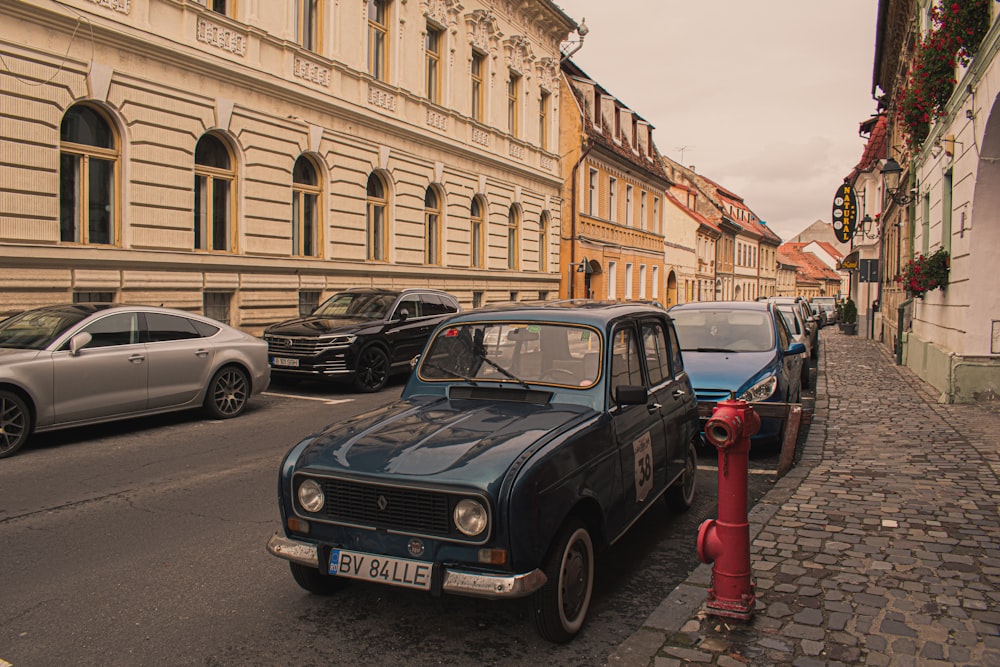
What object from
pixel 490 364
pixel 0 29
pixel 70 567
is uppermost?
pixel 0 29

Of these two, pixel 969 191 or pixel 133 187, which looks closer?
pixel 969 191

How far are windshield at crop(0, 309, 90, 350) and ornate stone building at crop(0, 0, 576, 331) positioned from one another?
141 inches

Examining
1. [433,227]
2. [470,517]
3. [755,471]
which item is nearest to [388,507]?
[470,517]

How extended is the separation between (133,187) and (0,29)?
10.0 feet

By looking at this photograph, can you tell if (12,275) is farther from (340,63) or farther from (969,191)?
(969,191)

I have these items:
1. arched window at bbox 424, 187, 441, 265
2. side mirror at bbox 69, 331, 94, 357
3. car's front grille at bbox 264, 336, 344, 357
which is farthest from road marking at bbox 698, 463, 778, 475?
arched window at bbox 424, 187, 441, 265

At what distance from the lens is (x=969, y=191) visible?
11555mm

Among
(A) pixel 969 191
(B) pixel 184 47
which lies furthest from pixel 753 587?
(B) pixel 184 47

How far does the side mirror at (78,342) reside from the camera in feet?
28.1

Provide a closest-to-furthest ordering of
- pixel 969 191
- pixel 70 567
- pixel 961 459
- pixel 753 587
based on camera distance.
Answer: pixel 753 587, pixel 70 567, pixel 961 459, pixel 969 191

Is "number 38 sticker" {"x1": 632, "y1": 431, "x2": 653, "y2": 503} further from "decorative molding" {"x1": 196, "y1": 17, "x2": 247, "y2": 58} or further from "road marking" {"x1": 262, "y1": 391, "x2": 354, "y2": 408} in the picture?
"decorative molding" {"x1": 196, "y1": 17, "x2": 247, "y2": 58}

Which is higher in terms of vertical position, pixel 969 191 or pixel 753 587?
pixel 969 191

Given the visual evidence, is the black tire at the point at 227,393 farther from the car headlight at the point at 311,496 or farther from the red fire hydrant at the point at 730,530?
the red fire hydrant at the point at 730,530

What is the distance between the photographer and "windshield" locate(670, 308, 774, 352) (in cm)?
969
